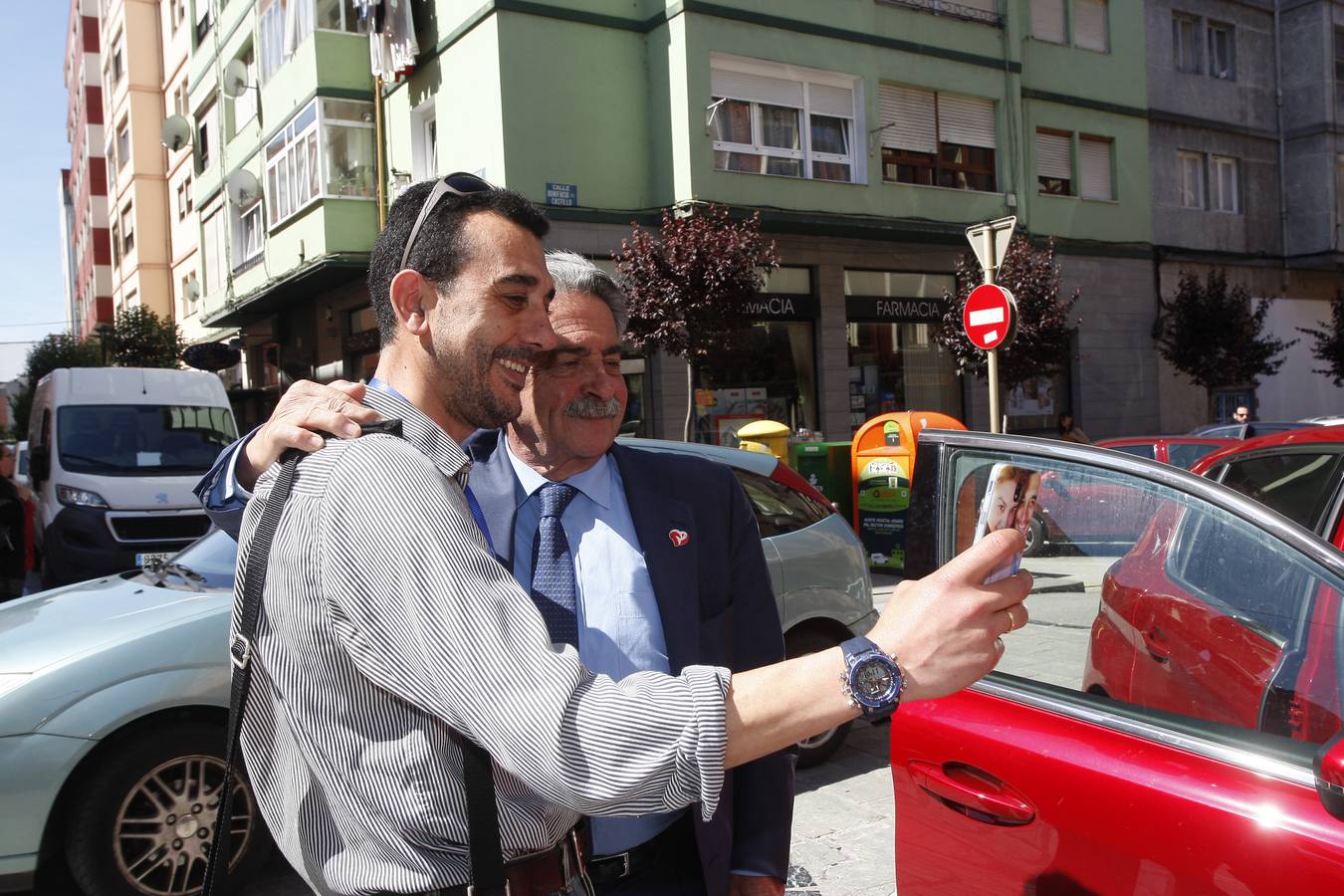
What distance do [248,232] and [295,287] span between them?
3804 mm

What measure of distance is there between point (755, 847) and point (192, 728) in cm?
274

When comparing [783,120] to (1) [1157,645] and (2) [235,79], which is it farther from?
(1) [1157,645]

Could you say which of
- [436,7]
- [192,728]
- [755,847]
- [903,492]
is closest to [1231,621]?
[755,847]

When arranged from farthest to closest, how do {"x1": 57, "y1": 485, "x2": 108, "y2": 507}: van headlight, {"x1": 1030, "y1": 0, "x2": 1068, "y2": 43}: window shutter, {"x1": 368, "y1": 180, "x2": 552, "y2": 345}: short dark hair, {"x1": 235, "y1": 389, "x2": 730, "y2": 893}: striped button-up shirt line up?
{"x1": 1030, "y1": 0, "x2": 1068, "y2": 43}: window shutter < {"x1": 57, "y1": 485, "x2": 108, "y2": 507}: van headlight < {"x1": 368, "y1": 180, "x2": 552, "y2": 345}: short dark hair < {"x1": 235, "y1": 389, "x2": 730, "y2": 893}: striped button-up shirt

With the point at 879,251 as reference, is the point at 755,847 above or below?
below

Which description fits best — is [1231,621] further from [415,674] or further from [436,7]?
[436,7]

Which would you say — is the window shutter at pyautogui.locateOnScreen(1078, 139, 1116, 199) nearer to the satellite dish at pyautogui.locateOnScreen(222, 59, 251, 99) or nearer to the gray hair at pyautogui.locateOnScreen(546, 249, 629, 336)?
the satellite dish at pyautogui.locateOnScreen(222, 59, 251, 99)

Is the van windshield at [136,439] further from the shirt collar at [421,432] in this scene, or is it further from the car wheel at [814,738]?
the shirt collar at [421,432]

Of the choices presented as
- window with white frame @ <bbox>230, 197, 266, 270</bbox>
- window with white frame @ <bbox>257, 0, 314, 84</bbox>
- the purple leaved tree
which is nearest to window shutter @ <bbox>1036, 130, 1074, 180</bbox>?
the purple leaved tree

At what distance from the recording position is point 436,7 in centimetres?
1588

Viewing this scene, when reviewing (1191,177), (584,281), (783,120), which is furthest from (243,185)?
(584,281)

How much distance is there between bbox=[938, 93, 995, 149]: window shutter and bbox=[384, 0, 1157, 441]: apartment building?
4cm

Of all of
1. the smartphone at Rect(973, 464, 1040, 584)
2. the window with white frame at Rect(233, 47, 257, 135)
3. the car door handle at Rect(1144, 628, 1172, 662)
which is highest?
the window with white frame at Rect(233, 47, 257, 135)

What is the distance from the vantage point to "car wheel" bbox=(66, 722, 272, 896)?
363 centimetres
